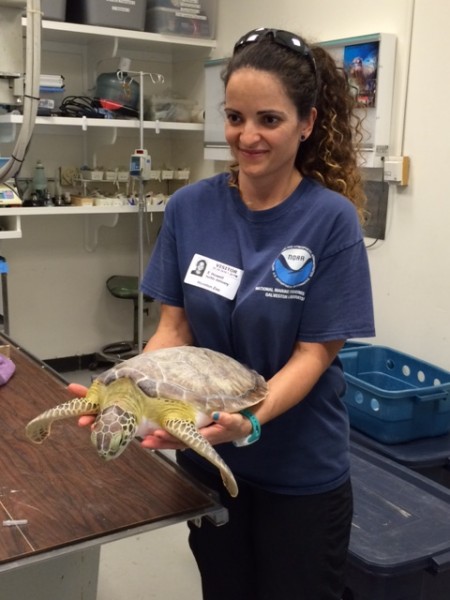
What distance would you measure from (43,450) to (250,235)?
662mm

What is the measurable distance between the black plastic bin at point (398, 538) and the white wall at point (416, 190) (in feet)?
2.49

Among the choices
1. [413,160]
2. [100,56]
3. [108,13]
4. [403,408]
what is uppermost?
[108,13]

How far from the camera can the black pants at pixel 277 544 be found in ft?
3.94

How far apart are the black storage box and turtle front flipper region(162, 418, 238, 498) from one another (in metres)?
2.95

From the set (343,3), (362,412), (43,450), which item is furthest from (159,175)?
(43,450)

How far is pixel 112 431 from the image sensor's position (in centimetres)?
102

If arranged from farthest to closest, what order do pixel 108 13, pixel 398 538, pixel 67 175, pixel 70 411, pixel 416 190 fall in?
pixel 67 175, pixel 108 13, pixel 416 190, pixel 398 538, pixel 70 411

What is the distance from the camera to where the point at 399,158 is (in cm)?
277

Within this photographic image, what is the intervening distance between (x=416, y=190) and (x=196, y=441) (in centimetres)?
204

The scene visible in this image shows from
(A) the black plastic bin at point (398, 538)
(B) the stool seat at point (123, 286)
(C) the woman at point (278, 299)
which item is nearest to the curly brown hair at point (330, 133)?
A: (C) the woman at point (278, 299)

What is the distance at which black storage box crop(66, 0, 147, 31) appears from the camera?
3430mm

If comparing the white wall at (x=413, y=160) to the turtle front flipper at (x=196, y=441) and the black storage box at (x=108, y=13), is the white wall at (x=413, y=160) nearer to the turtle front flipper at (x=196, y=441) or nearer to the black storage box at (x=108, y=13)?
the black storage box at (x=108, y=13)

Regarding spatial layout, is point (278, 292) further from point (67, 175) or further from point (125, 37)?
point (67, 175)

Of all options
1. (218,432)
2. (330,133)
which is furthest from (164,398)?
(330,133)
